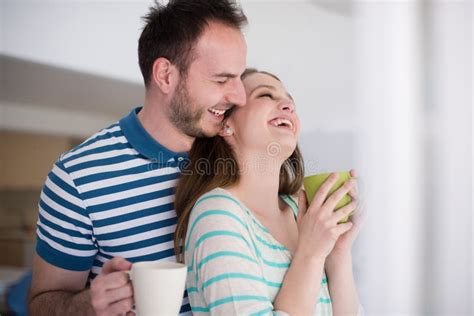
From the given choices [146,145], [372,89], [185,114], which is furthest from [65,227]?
[372,89]

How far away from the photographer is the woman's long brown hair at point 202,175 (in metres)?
1.12

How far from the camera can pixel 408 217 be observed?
3.14 feet

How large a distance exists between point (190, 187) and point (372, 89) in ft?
1.44

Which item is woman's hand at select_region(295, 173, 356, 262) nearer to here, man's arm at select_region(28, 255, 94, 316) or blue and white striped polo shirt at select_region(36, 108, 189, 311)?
blue and white striped polo shirt at select_region(36, 108, 189, 311)

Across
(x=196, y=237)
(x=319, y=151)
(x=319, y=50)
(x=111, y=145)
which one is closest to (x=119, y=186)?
(x=111, y=145)

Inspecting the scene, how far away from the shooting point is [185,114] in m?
1.24

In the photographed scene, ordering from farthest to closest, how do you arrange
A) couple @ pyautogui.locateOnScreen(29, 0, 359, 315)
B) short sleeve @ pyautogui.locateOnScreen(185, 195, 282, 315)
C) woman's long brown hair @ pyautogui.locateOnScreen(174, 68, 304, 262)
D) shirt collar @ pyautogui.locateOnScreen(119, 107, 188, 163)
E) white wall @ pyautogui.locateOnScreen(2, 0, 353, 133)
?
white wall @ pyautogui.locateOnScreen(2, 0, 353, 133), shirt collar @ pyautogui.locateOnScreen(119, 107, 188, 163), woman's long brown hair @ pyautogui.locateOnScreen(174, 68, 304, 262), couple @ pyautogui.locateOnScreen(29, 0, 359, 315), short sleeve @ pyautogui.locateOnScreen(185, 195, 282, 315)

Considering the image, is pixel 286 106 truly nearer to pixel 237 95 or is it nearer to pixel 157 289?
pixel 237 95

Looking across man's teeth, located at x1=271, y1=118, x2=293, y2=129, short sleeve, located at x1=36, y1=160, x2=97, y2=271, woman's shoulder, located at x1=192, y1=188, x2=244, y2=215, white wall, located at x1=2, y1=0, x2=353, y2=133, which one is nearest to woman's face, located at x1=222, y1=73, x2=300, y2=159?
man's teeth, located at x1=271, y1=118, x2=293, y2=129

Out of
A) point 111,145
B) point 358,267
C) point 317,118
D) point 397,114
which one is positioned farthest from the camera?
point 317,118

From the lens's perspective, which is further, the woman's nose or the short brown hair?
the short brown hair

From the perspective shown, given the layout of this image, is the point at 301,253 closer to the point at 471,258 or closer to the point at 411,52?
the point at 471,258

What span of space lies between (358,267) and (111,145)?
85 centimetres

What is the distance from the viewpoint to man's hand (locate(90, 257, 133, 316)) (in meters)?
0.86
